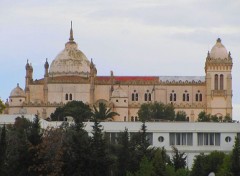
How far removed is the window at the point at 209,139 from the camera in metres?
81.2

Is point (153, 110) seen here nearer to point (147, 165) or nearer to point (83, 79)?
point (83, 79)

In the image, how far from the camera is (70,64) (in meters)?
149

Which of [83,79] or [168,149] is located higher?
[83,79]

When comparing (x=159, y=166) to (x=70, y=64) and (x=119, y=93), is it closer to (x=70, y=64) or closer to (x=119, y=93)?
(x=119, y=93)

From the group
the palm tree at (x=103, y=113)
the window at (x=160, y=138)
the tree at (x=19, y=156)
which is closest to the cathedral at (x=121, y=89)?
the palm tree at (x=103, y=113)

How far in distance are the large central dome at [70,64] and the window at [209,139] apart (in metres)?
68.6

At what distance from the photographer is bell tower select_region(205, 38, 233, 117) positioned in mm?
147250

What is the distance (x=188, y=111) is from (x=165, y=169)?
86.7 metres

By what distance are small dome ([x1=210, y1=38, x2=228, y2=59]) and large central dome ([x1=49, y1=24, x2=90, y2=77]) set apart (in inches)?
668

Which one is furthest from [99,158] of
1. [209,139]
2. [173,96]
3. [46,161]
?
[173,96]

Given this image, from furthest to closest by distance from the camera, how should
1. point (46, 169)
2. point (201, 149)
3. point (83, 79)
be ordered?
point (83, 79) → point (201, 149) → point (46, 169)

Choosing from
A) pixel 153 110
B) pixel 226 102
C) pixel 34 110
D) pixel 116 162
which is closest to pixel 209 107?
pixel 226 102

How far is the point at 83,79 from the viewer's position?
148250 millimetres

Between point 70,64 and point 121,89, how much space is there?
26.7 feet
